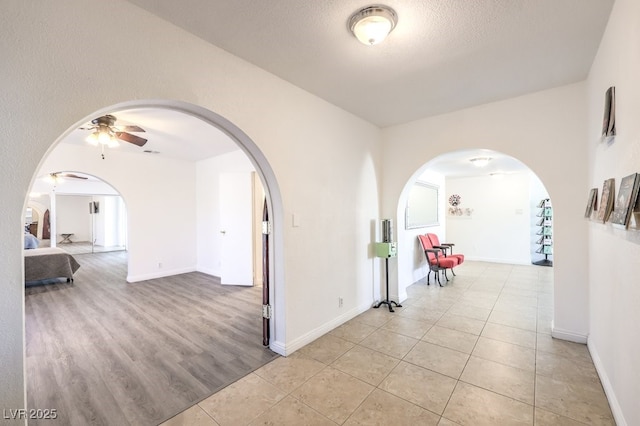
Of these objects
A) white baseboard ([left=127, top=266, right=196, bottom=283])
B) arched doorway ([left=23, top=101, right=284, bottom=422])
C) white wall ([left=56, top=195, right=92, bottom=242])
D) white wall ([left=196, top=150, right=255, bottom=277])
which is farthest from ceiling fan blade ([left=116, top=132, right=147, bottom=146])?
white wall ([left=56, top=195, right=92, bottom=242])

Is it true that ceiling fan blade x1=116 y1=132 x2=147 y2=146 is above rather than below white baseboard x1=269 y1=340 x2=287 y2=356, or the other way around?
above

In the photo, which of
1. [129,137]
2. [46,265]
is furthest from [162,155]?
A: [46,265]

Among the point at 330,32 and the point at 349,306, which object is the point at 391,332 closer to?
the point at 349,306

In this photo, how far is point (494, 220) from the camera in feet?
23.9

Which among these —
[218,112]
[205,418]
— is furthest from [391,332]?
[218,112]

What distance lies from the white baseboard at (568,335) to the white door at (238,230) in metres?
4.36

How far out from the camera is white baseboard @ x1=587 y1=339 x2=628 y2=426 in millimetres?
1581

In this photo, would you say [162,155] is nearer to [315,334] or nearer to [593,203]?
[315,334]

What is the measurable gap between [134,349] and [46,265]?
407cm

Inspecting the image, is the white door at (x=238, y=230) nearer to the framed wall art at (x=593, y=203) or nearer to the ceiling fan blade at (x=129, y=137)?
the ceiling fan blade at (x=129, y=137)

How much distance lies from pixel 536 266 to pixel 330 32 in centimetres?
745

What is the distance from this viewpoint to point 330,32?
6.12 feet

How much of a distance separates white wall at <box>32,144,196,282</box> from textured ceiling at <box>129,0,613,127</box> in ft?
14.3

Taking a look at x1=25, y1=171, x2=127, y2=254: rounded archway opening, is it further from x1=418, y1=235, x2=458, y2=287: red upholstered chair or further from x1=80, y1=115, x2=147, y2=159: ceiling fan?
x1=418, y1=235, x2=458, y2=287: red upholstered chair
